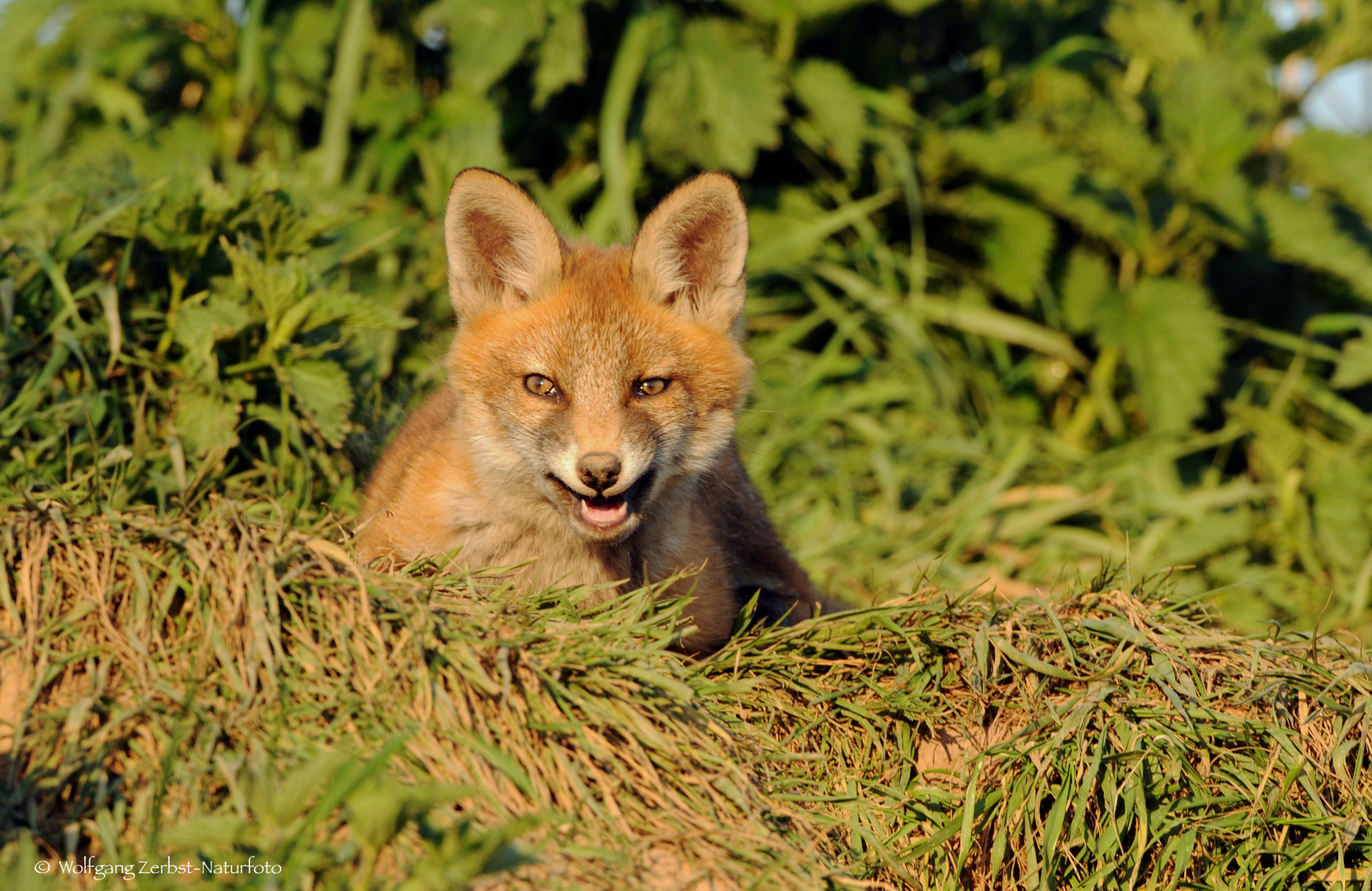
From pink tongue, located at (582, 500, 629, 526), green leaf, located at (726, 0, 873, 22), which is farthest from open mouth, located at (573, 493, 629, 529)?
green leaf, located at (726, 0, 873, 22)

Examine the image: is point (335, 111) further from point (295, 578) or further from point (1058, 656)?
point (1058, 656)

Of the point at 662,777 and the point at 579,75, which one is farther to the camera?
the point at 579,75

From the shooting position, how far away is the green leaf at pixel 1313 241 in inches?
212

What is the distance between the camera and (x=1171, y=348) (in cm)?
536

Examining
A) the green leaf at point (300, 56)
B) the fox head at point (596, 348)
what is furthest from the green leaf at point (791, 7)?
the fox head at point (596, 348)

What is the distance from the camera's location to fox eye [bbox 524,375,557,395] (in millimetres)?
3188

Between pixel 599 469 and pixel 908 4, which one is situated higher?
pixel 908 4

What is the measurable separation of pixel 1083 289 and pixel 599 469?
365 centimetres

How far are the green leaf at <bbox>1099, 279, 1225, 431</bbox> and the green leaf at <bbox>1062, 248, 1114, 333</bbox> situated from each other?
0.16 metres

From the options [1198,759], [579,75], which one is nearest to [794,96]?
[579,75]

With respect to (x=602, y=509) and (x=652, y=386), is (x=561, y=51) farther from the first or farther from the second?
(x=602, y=509)

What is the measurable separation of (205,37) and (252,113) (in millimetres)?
422

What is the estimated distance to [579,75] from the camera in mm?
5156

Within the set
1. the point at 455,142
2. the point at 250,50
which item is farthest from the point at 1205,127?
the point at 250,50
